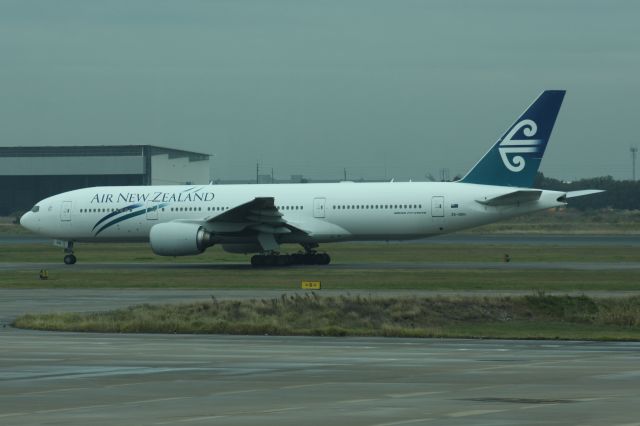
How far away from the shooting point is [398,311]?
30750 millimetres

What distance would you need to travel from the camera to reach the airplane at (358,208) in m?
53.2

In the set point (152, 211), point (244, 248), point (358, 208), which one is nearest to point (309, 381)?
point (358, 208)

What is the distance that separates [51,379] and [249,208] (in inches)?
1341

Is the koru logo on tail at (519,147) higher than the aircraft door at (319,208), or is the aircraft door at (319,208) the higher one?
the koru logo on tail at (519,147)

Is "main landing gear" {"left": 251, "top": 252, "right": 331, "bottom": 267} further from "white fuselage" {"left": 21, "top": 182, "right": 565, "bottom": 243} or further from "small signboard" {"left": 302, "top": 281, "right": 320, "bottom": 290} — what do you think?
"small signboard" {"left": 302, "top": 281, "right": 320, "bottom": 290}

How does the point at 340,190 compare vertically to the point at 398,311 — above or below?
above

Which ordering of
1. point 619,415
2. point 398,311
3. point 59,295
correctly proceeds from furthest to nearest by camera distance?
point 59,295 < point 398,311 < point 619,415

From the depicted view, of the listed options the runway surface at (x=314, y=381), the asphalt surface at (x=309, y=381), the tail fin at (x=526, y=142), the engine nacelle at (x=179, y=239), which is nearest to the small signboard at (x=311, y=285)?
the asphalt surface at (x=309, y=381)

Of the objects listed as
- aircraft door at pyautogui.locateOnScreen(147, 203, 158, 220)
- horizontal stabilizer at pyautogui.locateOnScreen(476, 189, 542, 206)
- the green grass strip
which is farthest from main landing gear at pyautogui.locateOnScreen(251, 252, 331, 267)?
the green grass strip

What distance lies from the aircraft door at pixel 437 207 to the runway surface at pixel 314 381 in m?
→ 27.3

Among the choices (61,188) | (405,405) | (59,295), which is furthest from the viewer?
(61,188)

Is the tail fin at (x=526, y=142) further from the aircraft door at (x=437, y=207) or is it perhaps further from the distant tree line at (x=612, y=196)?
the distant tree line at (x=612, y=196)

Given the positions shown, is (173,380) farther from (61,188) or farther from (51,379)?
(61,188)

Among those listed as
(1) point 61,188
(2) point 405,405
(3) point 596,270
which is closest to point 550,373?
(2) point 405,405
